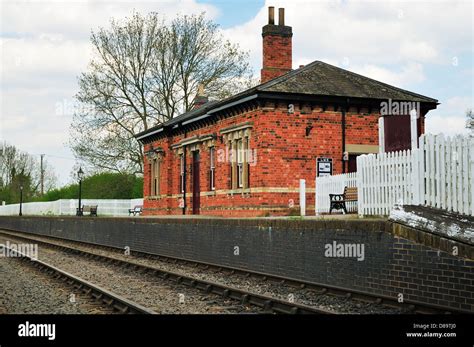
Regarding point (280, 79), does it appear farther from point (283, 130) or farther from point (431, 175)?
point (431, 175)

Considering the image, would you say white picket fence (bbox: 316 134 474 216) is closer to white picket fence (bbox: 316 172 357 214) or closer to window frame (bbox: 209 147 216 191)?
white picket fence (bbox: 316 172 357 214)

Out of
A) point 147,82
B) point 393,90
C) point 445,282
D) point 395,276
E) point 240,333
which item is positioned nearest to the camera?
point 240,333

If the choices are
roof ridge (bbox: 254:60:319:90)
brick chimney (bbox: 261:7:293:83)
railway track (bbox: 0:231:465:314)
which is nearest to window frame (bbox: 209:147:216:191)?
brick chimney (bbox: 261:7:293:83)

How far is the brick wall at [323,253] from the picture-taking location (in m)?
8.90

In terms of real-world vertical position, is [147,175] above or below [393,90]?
below

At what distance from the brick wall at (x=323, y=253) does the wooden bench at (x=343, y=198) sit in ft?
10.3

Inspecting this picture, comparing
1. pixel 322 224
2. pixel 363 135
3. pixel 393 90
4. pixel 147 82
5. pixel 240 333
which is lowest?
pixel 240 333

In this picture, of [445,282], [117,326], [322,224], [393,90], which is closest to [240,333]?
[117,326]

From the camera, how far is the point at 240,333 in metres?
7.68

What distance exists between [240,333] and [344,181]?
10.7 metres

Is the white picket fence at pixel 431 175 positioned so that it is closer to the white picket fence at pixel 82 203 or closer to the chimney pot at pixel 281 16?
the chimney pot at pixel 281 16

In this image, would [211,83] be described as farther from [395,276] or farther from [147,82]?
[395,276]

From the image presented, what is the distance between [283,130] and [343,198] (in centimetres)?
516

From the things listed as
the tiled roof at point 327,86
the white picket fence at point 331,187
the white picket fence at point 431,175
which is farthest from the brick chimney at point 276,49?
the white picket fence at point 431,175
